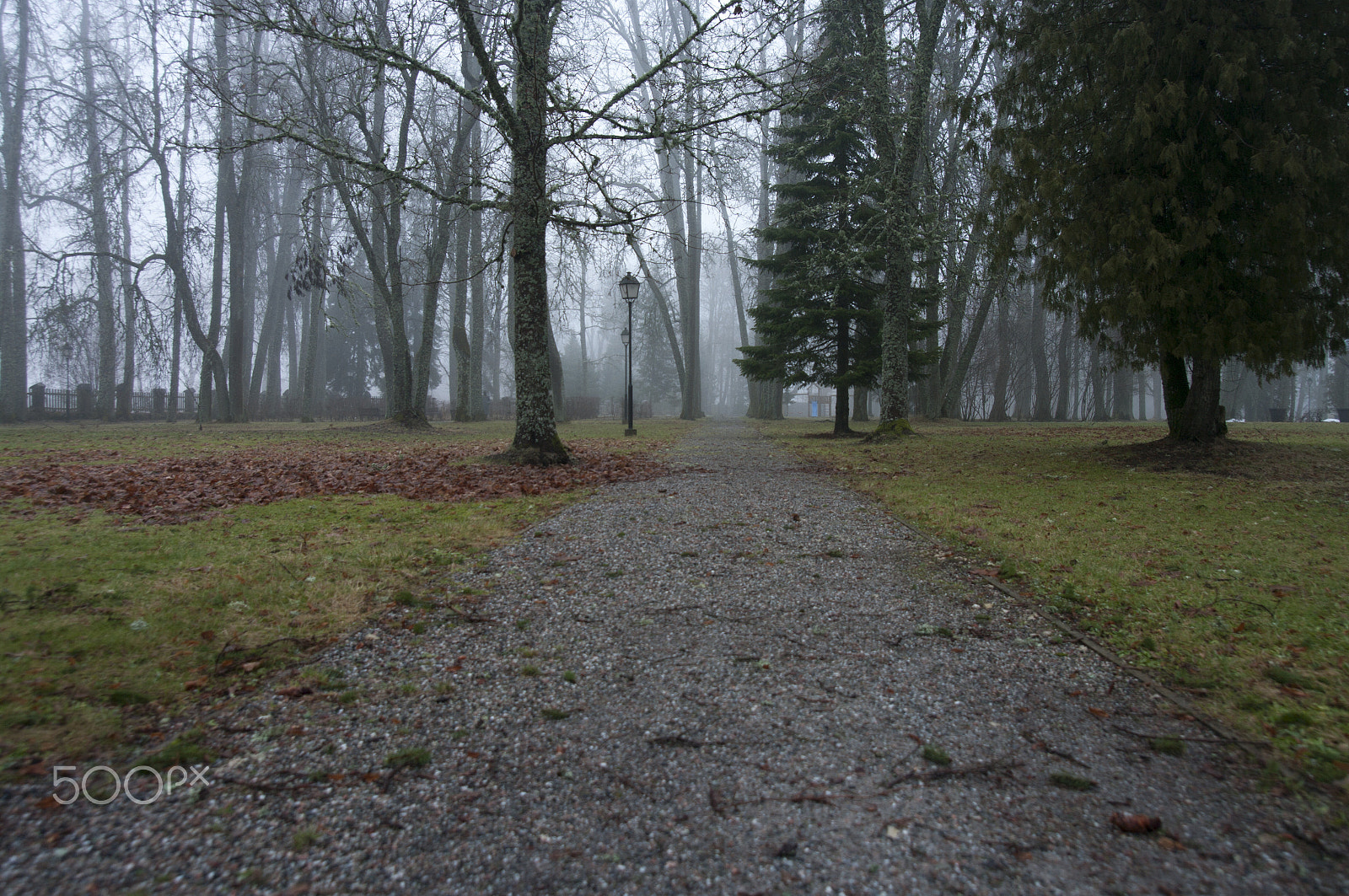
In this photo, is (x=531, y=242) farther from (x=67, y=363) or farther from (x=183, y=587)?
(x=67, y=363)

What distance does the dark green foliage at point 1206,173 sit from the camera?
7805 mm

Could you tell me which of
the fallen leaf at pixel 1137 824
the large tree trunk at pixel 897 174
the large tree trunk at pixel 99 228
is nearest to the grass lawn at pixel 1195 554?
the fallen leaf at pixel 1137 824

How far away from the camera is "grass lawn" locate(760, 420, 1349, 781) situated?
8.61 ft

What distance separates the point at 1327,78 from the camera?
7.91m

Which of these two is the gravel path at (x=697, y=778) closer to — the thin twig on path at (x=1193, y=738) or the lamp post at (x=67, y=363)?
the thin twig on path at (x=1193, y=738)

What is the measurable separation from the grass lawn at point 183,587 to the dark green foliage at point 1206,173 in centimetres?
727

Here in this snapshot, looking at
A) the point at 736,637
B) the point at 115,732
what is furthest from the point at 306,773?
the point at 736,637

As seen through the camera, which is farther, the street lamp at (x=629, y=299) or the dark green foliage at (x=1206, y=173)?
the street lamp at (x=629, y=299)

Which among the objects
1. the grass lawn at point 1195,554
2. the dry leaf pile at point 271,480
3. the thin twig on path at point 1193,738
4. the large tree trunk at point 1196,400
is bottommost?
the thin twig on path at point 1193,738

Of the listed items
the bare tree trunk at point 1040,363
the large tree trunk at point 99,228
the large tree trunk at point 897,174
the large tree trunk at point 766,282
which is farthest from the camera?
the large tree trunk at point 766,282

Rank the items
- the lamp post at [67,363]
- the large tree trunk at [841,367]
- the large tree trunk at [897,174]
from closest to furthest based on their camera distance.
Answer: the large tree trunk at [897,174] < the large tree trunk at [841,367] < the lamp post at [67,363]

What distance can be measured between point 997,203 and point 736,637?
932 centimetres

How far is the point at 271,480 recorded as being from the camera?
7.68 meters

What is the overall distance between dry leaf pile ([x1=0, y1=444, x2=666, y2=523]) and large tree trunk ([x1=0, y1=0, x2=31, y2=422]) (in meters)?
16.8
